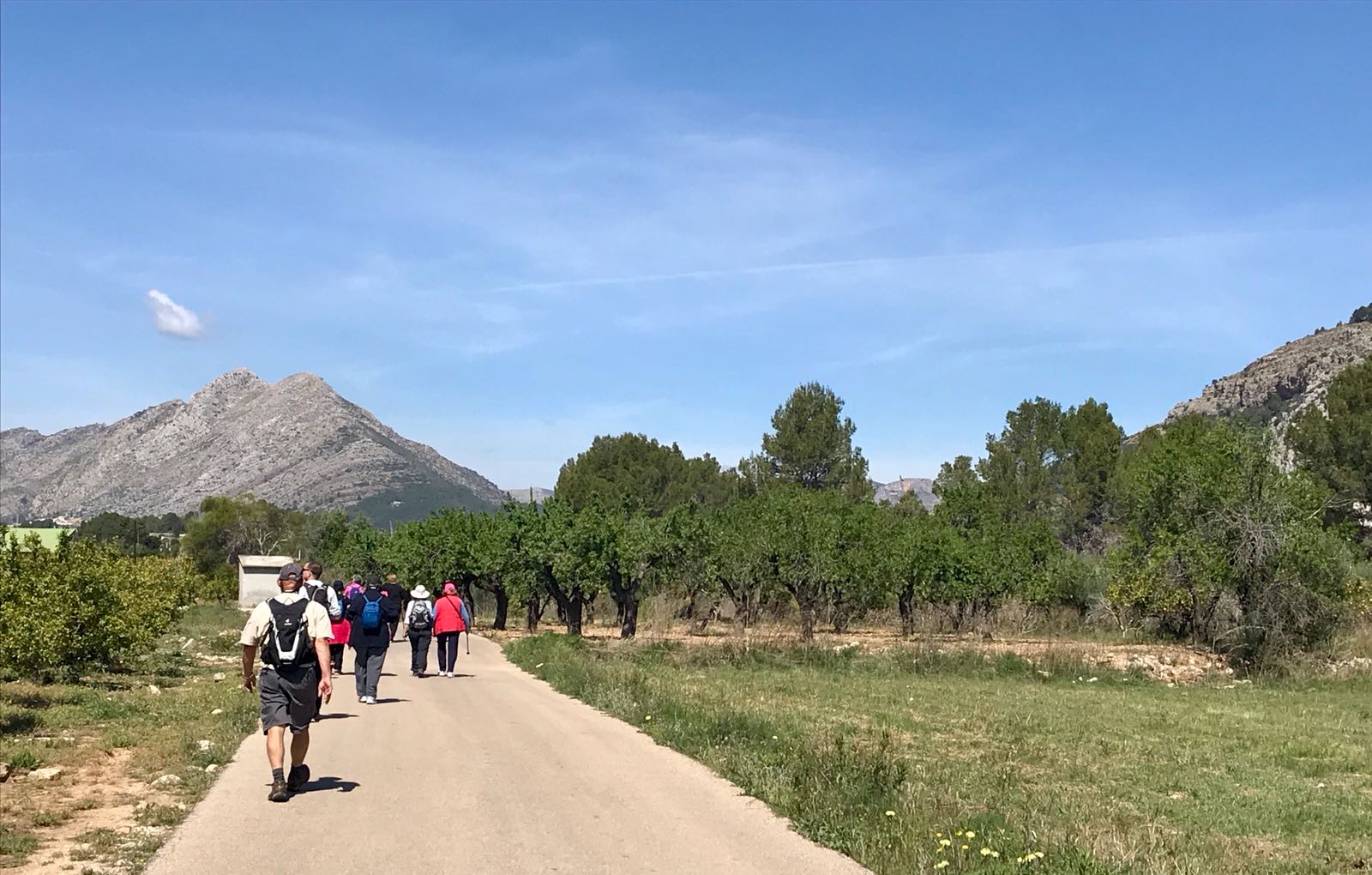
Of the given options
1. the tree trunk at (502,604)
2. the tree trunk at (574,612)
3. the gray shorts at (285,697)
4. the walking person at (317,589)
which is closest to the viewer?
the gray shorts at (285,697)

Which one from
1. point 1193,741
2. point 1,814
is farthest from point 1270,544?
point 1,814

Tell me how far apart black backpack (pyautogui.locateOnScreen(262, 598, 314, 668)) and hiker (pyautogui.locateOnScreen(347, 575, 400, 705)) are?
7.51 meters

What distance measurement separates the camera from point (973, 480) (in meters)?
73.5

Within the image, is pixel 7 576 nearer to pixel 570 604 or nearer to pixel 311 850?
pixel 311 850

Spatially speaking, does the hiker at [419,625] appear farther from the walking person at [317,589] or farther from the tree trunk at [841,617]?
the tree trunk at [841,617]

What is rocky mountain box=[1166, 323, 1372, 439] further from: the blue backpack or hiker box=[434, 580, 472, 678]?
the blue backpack

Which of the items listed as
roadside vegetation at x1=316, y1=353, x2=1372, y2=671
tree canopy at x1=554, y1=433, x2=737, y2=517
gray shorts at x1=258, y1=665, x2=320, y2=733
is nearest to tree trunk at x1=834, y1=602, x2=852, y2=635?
roadside vegetation at x1=316, y1=353, x2=1372, y2=671

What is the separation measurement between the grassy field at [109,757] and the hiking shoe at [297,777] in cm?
81

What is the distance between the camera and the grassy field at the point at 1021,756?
9.04 metres

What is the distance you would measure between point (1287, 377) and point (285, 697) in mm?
150338

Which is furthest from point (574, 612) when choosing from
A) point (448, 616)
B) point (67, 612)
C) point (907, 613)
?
point (67, 612)

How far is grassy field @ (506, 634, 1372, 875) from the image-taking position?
9039mm

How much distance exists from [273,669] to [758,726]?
6.36 meters

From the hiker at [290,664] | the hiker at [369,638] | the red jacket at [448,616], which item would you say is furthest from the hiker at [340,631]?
the hiker at [290,664]
